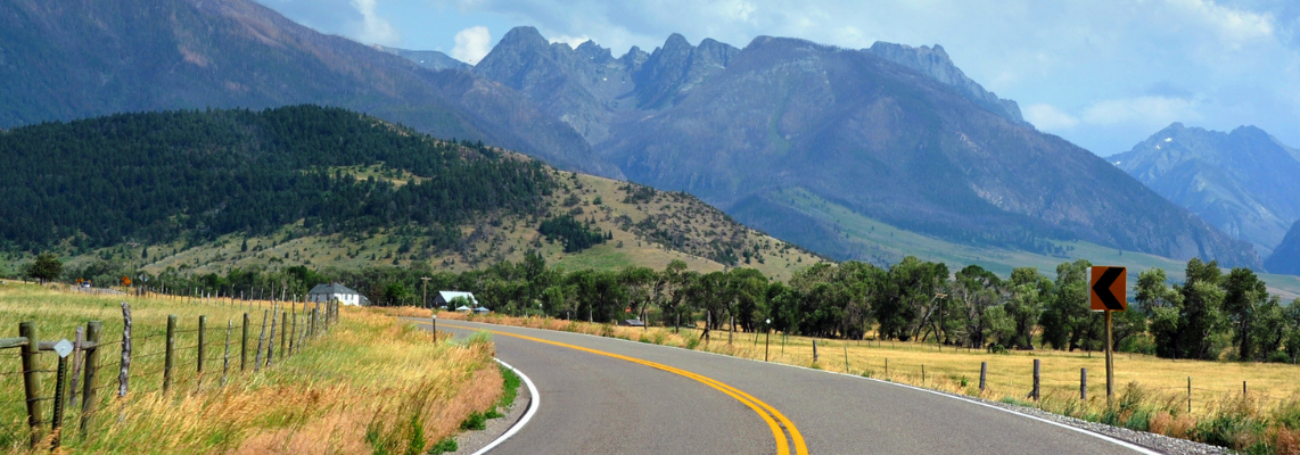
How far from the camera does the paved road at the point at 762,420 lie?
9234 mm

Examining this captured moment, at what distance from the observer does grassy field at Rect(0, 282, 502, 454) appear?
722 centimetres

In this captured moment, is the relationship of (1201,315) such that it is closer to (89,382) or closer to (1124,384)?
(1124,384)

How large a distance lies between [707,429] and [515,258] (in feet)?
497

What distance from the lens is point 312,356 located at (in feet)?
52.7

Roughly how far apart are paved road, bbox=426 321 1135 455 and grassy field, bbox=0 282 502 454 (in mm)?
1260

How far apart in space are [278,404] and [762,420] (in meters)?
6.16

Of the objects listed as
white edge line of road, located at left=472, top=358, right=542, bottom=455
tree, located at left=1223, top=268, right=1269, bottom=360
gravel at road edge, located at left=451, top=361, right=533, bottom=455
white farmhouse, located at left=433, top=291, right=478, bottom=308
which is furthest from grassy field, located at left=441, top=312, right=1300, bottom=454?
white farmhouse, located at left=433, top=291, right=478, bottom=308

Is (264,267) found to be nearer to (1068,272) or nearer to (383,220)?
(383,220)

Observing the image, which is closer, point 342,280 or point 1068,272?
point 1068,272

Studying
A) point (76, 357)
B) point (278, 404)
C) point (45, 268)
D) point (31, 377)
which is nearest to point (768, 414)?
point (278, 404)

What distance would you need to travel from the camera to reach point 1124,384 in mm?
39375

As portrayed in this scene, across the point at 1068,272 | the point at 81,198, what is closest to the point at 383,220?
the point at 81,198

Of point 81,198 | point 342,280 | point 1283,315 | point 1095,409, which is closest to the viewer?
point 1095,409

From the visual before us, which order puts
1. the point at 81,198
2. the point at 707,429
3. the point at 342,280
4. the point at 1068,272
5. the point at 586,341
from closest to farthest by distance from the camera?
the point at 707,429, the point at 586,341, the point at 1068,272, the point at 342,280, the point at 81,198
